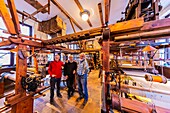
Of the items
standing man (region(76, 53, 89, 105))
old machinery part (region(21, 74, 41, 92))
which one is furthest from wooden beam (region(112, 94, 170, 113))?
standing man (region(76, 53, 89, 105))

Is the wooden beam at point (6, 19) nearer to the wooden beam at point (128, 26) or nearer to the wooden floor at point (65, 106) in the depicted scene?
the wooden beam at point (128, 26)

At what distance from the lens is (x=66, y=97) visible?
3172 mm

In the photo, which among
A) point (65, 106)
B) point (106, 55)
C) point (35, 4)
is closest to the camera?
point (106, 55)

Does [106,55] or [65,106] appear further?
[65,106]

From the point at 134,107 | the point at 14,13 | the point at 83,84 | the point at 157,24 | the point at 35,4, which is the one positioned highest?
the point at 35,4

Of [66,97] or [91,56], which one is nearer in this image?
[66,97]

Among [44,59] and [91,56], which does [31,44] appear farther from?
[91,56]

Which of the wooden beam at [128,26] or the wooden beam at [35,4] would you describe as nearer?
the wooden beam at [128,26]

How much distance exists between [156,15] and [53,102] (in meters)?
3.61

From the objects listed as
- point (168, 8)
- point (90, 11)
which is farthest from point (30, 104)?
point (168, 8)

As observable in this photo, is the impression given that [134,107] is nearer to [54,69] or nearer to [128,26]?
[128,26]

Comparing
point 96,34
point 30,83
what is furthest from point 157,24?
point 30,83

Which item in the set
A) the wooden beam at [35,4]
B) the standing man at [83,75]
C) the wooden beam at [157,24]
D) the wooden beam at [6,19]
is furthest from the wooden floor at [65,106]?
the wooden beam at [35,4]

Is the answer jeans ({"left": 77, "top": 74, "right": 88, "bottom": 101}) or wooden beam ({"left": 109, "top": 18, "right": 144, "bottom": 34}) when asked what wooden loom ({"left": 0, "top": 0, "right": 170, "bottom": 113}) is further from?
jeans ({"left": 77, "top": 74, "right": 88, "bottom": 101})
